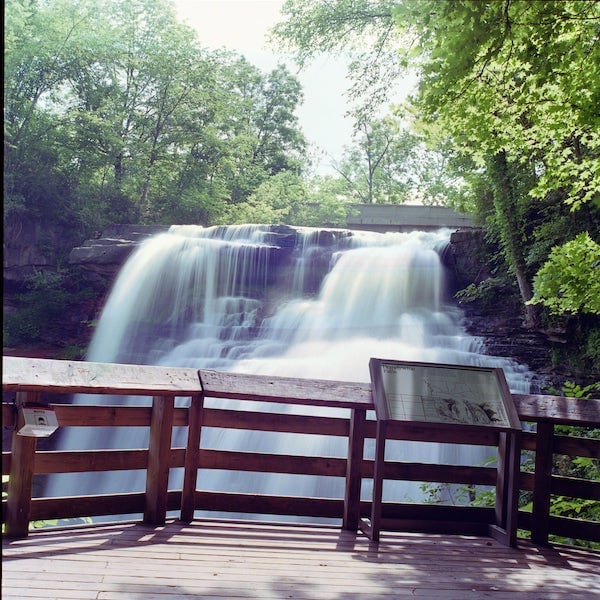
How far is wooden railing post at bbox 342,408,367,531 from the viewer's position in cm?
347

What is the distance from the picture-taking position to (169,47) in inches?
872

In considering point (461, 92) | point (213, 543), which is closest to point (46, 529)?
point (213, 543)

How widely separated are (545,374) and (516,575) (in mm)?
7719

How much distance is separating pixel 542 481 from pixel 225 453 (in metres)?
1.75

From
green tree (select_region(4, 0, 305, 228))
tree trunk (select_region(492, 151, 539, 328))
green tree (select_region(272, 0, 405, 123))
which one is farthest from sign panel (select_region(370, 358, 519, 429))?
green tree (select_region(4, 0, 305, 228))

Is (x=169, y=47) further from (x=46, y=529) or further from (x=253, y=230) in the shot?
(x=46, y=529)

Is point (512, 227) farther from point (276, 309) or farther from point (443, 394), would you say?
point (443, 394)

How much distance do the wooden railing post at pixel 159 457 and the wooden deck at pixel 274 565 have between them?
0.08 metres

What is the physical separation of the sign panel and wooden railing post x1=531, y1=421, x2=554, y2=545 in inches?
13.3

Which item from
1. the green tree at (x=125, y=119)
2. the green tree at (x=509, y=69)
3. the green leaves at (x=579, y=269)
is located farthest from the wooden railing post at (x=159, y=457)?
the green tree at (x=125, y=119)

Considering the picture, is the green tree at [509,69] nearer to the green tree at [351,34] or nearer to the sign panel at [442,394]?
the sign panel at [442,394]

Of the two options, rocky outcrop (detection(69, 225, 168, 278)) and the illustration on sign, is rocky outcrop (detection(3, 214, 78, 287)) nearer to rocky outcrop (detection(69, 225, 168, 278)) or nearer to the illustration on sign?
rocky outcrop (detection(69, 225, 168, 278))

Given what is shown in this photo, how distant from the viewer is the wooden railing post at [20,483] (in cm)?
279

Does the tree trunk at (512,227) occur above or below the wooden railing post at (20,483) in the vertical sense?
above
